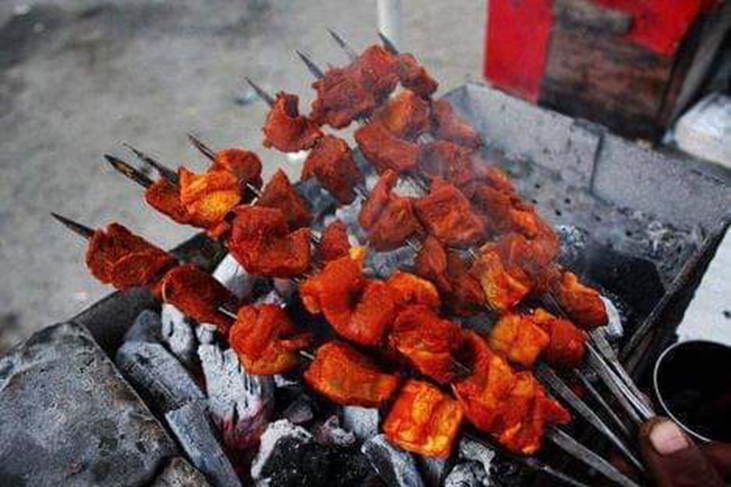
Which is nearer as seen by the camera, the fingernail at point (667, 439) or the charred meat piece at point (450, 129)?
the fingernail at point (667, 439)

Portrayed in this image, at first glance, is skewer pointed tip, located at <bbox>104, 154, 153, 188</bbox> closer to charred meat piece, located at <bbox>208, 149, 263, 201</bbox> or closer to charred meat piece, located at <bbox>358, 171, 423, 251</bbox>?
charred meat piece, located at <bbox>208, 149, 263, 201</bbox>

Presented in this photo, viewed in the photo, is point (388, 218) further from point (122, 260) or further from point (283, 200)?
point (122, 260)

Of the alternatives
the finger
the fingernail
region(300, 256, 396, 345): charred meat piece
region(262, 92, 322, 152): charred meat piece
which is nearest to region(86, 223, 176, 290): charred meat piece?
region(300, 256, 396, 345): charred meat piece

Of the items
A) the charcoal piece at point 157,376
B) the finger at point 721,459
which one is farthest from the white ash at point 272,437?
the finger at point 721,459

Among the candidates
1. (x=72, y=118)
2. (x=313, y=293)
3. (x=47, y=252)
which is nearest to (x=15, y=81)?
(x=72, y=118)

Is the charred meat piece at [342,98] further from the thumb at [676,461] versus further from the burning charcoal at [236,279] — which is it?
the thumb at [676,461]

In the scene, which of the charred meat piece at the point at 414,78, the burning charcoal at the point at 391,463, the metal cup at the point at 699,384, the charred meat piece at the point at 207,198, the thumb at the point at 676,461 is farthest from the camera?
the charred meat piece at the point at 414,78
